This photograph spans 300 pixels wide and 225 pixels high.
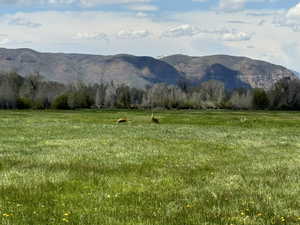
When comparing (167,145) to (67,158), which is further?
(167,145)

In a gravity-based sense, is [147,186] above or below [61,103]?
above

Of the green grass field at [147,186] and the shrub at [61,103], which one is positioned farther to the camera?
the shrub at [61,103]

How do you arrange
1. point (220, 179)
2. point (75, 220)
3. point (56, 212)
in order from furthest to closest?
point (220, 179), point (56, 212), point (75, 220)

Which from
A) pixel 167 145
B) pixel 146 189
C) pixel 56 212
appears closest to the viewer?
pixel 56 212

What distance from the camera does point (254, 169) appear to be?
67.2 feet

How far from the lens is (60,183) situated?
1648 cm

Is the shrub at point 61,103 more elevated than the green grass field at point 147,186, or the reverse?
the green grass field at point 147,186

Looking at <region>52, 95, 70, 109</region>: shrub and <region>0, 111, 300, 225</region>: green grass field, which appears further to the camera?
<region>52, 95, 70, 109</region>: shrub

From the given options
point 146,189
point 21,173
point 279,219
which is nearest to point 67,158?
point 21,173

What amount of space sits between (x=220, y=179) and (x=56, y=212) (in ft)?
23.5

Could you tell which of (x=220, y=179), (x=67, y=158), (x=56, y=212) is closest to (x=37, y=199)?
(x=56, y=212)

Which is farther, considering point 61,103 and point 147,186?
point 61,103

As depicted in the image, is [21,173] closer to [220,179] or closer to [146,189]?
[146,189]

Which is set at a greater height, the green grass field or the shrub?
the green grass field
